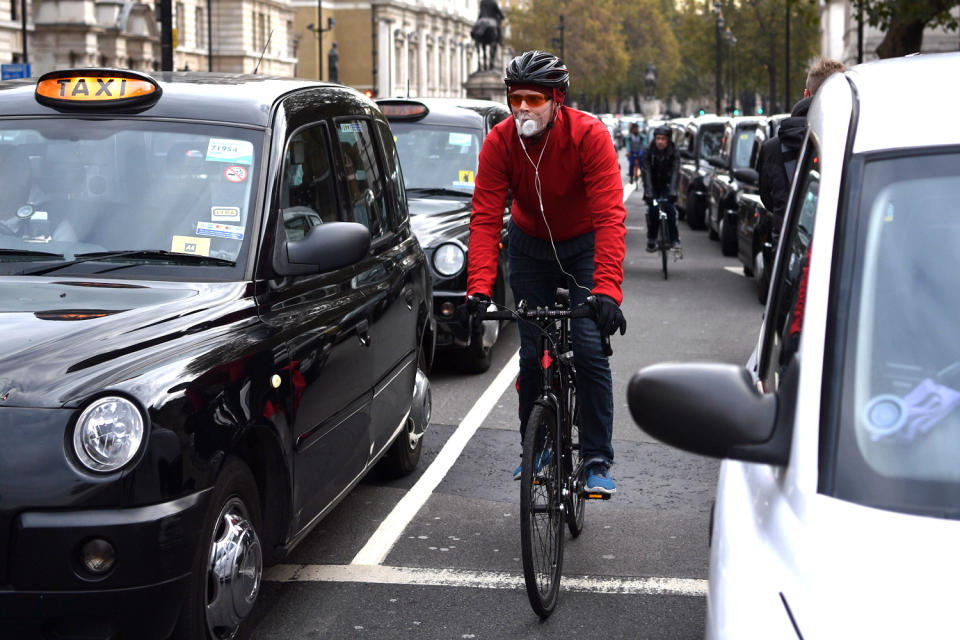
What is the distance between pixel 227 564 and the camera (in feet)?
13.0

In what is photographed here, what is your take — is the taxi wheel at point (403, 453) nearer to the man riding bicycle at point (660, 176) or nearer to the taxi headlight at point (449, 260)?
the taxi headlight at point (449, 260)

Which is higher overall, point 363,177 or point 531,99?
point 531,99

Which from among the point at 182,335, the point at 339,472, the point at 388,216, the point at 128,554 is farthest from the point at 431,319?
the point at 128,554

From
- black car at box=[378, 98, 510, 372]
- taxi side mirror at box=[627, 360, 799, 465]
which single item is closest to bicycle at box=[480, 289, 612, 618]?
taxi side mirror at box=[627, 360, 799, 465]

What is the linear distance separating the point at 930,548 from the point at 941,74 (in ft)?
3.82

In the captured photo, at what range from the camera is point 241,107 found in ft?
16.6

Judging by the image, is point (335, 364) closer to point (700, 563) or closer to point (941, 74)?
point (700, 563)

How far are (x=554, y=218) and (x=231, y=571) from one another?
210 cm

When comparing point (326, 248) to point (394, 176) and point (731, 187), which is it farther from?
point (731, 187)

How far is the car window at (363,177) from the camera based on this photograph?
5762mm

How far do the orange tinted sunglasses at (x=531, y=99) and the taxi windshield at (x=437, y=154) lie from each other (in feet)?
20.7

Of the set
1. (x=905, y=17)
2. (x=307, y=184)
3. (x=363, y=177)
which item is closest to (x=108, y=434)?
(x=307, y=184)

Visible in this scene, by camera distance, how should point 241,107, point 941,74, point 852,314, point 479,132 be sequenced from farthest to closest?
1. point 479,132
2. point 241,107
3. point 941,74
4. point 852,314

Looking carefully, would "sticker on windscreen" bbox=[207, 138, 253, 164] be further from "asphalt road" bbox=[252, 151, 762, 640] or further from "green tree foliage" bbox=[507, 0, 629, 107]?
"green tree foliage" bbox=[507, 0, 629, 107]
